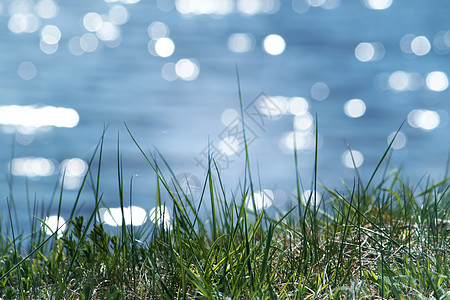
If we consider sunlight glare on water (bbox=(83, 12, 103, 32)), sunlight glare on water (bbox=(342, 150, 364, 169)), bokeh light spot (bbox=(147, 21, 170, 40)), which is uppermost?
sunlight glare on water (bbox=(83, 12, 103, 32))

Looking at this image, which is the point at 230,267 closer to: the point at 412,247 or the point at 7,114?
the point at 412,247

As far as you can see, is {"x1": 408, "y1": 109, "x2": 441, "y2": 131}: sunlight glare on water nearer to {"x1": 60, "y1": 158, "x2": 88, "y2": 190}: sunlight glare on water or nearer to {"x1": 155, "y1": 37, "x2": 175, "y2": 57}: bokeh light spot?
{"x1": 155, "y1": 37, "x2": 175, "y2": 57}: bokeh light spot

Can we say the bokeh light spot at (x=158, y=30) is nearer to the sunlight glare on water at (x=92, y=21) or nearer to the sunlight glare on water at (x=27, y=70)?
the sunlight glare on water at (x=92, y=21)

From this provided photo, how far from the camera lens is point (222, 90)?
856cm

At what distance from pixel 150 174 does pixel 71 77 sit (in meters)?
3.70

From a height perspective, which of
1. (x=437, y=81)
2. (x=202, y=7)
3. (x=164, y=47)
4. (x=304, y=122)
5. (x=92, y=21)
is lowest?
(x=304, y=122)

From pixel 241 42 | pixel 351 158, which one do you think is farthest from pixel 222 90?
pixel 241 42

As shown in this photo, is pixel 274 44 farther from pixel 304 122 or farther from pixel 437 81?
pixel 304 122

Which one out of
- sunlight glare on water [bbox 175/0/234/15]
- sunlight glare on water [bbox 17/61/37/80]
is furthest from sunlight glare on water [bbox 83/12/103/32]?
sunlight glare on water [bbox 17/61/37/80]

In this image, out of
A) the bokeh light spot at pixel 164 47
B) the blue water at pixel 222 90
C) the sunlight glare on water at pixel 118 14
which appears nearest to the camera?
the blue water at pixel 222 90

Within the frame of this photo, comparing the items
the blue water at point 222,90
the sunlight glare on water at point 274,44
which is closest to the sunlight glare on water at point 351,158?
the blue water at point 222,90

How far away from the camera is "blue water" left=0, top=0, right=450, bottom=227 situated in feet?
22.3

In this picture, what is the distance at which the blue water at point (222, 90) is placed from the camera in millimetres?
6785

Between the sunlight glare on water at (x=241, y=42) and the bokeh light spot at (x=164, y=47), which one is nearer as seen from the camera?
the sunlight glare on water at (x=241, y=42)
